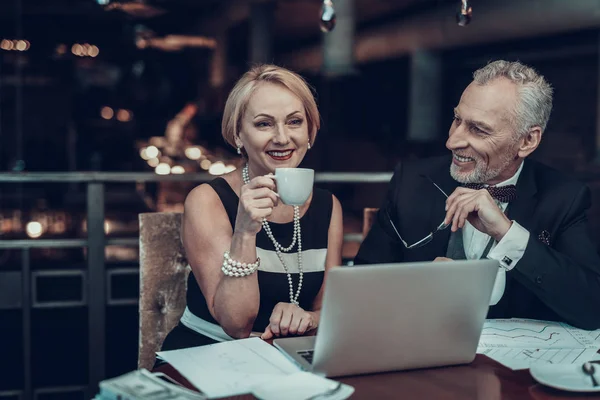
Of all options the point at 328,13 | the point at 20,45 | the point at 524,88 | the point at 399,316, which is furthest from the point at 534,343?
the point at 20,45

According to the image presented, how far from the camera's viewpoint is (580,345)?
59.9 inches

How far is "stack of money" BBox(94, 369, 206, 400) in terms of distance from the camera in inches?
41.8

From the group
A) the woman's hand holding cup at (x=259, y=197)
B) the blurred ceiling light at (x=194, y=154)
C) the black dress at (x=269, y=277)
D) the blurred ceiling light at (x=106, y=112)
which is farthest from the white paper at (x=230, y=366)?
the blurred ceiling light at (x=106, y=112)

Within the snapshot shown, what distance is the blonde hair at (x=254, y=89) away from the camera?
199cm

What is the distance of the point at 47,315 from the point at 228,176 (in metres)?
3.16

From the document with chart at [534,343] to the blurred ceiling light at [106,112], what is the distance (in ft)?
46.0

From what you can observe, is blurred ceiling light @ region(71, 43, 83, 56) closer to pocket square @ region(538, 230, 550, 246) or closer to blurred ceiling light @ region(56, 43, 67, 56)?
blurred ceiling light @ region(56, 43, 67, 56)

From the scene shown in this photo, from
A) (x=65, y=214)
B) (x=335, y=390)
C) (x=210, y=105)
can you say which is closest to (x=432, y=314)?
(x=335, y=390)

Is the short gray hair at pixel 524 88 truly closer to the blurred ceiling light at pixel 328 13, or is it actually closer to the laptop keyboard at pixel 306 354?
the blurred ceiling light at pixel 328 13

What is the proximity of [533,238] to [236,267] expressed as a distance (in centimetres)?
75

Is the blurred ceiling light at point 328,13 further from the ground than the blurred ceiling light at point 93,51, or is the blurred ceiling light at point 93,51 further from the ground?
the blurred ceiling light at point 93,51

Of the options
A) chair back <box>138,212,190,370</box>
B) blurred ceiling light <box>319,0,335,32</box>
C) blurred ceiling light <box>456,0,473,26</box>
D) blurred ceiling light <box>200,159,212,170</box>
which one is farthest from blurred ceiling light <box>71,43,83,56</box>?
chair back <box>138,212,190,370</box>

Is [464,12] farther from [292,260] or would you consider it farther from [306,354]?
[306,354]

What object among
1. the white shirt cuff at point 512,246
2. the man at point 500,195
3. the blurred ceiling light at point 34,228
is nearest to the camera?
the white shirt cuff at point 512,246
